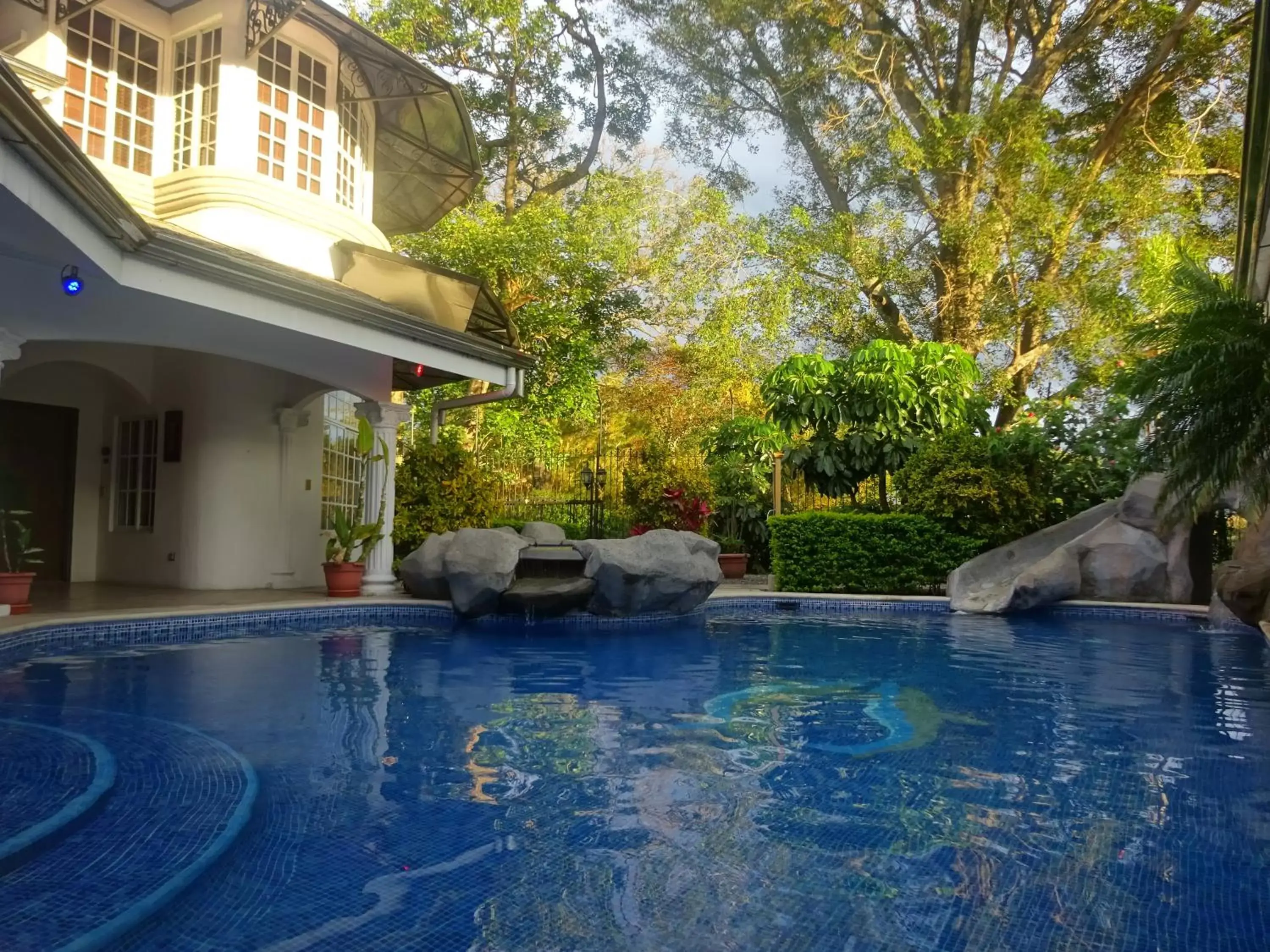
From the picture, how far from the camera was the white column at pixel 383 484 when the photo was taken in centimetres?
1149

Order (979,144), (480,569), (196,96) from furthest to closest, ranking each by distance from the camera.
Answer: (979,144) → (196,96) → (480,569)

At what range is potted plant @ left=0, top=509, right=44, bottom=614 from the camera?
8.45m

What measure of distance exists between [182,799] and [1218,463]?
23.0 ft

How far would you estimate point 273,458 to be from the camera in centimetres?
1208

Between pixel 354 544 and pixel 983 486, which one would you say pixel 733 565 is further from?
pixel 354 544

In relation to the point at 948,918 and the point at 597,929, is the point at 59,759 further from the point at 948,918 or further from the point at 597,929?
the point at 948,918

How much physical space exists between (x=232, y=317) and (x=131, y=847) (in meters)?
6.99

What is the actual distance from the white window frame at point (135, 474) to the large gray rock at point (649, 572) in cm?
588

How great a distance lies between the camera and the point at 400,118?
13.8 meters

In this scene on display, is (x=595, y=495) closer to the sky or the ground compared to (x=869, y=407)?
closer to the ground

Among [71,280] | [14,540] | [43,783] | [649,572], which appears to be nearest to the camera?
[43,783]

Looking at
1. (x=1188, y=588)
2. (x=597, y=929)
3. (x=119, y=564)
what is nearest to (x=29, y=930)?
(x=597, y=929)

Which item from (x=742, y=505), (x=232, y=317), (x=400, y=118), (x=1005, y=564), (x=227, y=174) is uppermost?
(x=400, y=118)

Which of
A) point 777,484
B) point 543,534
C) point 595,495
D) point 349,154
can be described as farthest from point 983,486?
point 349,154
